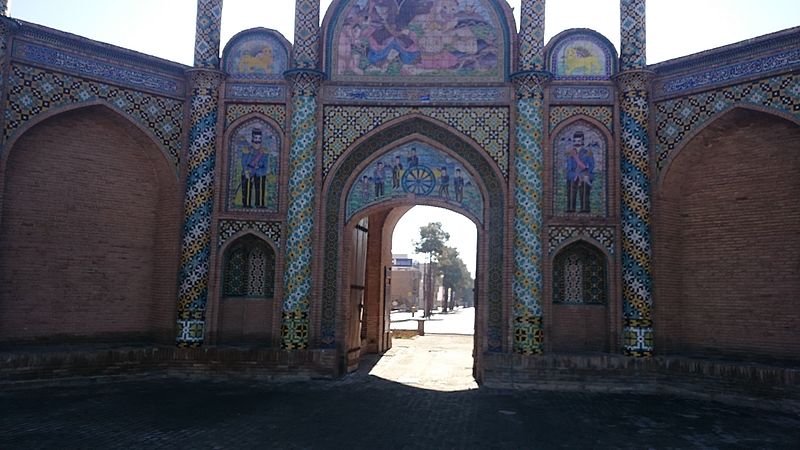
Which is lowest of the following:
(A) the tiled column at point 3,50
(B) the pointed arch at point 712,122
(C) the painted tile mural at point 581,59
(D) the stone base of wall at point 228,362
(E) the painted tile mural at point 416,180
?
(D) the stone base of wall at point 228,362

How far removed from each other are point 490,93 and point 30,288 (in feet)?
29.9

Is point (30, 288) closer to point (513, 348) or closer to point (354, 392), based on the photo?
point (354, 392)

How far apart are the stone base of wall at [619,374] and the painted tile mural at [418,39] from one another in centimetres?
564

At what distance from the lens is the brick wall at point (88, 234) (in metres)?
11.1

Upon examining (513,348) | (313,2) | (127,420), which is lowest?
(127,420)

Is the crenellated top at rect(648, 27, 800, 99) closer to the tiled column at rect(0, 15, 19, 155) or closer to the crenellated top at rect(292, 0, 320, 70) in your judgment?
the crenellated top at rect(292, 0, 320, 70)

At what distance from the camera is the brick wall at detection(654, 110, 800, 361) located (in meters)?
10.8

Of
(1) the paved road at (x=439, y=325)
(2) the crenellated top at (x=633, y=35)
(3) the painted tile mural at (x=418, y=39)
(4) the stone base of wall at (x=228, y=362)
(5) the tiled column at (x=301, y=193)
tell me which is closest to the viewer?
(4) the stone base of wall at (x=228, y=362)

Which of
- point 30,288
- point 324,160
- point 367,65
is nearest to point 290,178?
point 324,160

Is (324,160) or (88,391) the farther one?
(324,160)

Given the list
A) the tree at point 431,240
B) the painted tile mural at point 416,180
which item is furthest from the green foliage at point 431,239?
the painted tile mural at point 416,180

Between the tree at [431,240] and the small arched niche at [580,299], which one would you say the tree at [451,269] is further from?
the small arched niche at [580,299]

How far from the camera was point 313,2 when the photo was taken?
1284 centimetres

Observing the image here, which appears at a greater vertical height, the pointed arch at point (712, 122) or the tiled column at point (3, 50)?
the tiled column at point (3, 50)
